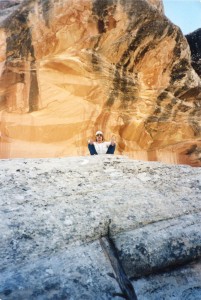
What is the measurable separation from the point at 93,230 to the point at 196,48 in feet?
39.0

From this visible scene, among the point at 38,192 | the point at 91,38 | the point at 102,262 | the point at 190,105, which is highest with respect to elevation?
the point at 91,38

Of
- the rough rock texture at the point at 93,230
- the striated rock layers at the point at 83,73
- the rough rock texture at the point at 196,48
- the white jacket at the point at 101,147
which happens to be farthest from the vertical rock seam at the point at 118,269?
the rough rock texture at the point at 196,48

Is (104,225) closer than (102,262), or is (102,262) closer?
(102,262)

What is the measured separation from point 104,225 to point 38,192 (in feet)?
3.14

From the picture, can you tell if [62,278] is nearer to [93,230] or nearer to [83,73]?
[93,230]

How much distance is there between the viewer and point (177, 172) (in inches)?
175

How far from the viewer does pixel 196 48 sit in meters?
12.7

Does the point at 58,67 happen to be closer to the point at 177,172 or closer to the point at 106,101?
the point at 106,101

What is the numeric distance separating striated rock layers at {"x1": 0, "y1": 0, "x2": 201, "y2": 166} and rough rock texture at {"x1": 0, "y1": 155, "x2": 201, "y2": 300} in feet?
17.2

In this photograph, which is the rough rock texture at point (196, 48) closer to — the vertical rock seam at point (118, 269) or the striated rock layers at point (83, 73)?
the striated rock layers at point (83, 73)

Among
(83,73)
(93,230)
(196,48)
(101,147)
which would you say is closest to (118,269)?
(93,230)

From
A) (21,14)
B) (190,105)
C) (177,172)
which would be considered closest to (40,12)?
(21,14)

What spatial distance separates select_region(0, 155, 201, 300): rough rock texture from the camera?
8.15ft

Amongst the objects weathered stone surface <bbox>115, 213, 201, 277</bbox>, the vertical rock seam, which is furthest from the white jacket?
the vertical rock seam
